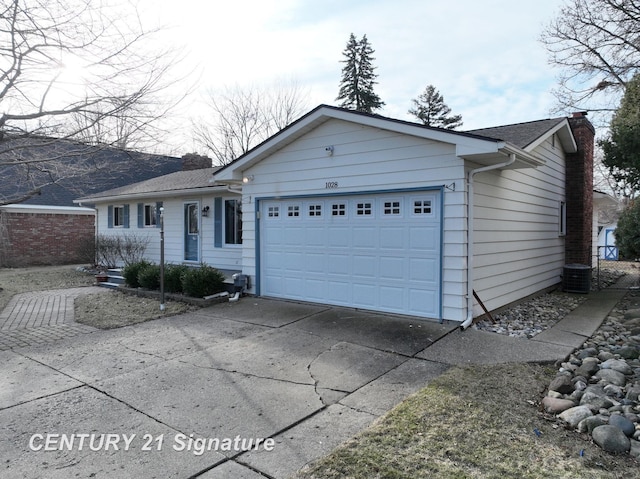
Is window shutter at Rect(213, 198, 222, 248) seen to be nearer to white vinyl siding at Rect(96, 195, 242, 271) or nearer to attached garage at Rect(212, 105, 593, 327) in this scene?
white vinyl siding at Rect(96, 195, 242, 271)

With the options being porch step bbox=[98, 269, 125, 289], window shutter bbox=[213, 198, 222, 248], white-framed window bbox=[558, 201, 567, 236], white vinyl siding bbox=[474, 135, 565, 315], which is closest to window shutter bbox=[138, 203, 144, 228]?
porch step bbox=[98, 269, 125, 289]

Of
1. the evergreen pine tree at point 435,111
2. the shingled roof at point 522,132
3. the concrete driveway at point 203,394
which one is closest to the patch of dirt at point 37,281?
the concrete driveway at point 203,394

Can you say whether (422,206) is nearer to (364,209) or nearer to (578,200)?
(364,209)

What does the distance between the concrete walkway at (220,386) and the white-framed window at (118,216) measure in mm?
8730

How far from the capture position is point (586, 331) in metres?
6.66

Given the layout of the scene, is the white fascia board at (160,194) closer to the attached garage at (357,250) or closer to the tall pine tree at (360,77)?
the attached garage at (357,250)

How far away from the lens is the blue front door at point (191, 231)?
1306 centimetres

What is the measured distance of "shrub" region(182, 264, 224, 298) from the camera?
29.8 ft

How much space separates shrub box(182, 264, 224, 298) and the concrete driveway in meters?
1.95

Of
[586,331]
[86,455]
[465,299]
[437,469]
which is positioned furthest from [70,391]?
[586,331]

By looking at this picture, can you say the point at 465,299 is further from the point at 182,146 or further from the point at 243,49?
the point at 182,146

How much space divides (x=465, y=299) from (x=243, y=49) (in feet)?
19.6

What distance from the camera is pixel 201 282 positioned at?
9.08 m

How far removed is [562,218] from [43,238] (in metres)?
20.8
